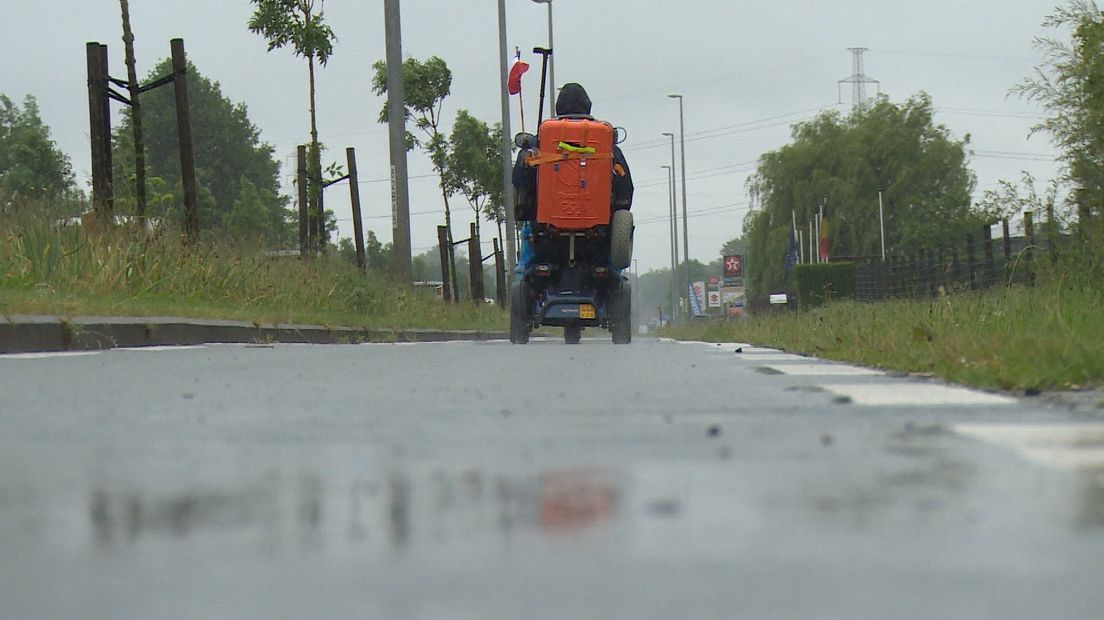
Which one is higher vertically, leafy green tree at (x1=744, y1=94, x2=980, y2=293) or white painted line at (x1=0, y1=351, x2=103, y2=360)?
leafy green tree at (x1=744, y1=94, x2=980, y2=293)

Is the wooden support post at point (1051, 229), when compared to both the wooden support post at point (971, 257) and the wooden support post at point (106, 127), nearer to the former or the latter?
the wooden support post at point (106, 127)

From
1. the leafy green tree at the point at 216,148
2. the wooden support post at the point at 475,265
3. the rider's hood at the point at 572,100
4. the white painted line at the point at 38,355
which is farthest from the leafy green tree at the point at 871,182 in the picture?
the white painted line at the point at 38,355

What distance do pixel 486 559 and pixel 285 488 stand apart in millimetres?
866

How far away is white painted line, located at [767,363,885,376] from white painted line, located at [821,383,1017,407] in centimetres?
90

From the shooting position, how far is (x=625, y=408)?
15.4ft

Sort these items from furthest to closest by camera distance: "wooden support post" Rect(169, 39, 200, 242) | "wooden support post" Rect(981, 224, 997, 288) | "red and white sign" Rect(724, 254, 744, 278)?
"red and white sign" Rect(724, 254, 744, 278) → "wooden support post" Rect(981, 224, 997, 288) → "wooden support post" Rect(169, 39, 200, 242)

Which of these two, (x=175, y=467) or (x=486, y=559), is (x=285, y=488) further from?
(x=486, y=559)

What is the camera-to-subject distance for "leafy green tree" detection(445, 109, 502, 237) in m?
50.5

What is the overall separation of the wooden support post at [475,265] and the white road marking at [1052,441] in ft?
131

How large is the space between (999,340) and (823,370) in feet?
2.59

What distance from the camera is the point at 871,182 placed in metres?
67.9

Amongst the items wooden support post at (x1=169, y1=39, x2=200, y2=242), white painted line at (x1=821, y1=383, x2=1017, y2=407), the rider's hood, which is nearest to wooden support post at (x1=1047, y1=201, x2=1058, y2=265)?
the rider's hood

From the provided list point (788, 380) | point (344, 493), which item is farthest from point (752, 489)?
point (788, 380)

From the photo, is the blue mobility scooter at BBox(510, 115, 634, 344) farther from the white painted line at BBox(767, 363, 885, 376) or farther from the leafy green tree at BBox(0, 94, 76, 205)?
the leafy green tree at BBox(0, 94, 76, 205)
